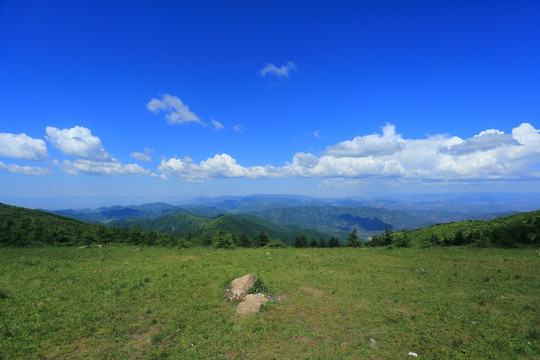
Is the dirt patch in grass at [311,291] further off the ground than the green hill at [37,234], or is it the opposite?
the green hill at [37,234]

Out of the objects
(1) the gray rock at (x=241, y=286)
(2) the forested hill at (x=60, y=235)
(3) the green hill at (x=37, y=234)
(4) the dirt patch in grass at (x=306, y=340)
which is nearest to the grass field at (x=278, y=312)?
(4) the dirt patch in grass at (x=306, y=340)

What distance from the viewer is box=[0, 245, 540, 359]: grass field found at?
30.7ft

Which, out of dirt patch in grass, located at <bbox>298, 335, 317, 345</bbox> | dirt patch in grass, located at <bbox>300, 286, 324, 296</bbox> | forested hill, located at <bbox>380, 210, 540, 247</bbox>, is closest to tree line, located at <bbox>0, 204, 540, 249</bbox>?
forested hill, located at <bbox>380, 210, 540, 247</bbox>

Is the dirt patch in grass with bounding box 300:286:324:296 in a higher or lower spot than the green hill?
lower

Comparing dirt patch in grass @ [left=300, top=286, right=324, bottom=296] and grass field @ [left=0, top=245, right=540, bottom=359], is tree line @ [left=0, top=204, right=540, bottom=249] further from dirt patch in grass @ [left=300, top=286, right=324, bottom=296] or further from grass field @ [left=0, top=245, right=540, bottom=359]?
dirt patch in grass @ [left=300, top=286, right=324, bottom=296]

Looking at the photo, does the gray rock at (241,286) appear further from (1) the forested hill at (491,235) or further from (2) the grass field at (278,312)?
(1) the forested hill at (491,235)

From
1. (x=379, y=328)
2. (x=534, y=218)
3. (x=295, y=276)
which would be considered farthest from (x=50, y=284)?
(x=534, y=218)

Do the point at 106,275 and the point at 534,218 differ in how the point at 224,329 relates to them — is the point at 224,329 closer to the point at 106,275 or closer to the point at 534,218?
the point at 106,275

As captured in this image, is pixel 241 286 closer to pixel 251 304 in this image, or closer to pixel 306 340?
pixel 251 304

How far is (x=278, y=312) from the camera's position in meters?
12.9

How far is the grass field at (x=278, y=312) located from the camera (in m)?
9.35

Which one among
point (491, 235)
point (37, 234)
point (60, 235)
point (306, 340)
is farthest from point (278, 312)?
point (37, 234)

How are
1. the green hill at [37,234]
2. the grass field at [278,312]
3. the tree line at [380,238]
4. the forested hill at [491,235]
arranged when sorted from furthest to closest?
1. the green hill at [37,234]
2. the tree line at [380,238]
3. the forested hill at [491,235]
4. the grass field at [278,312]

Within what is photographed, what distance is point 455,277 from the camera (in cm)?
1797
